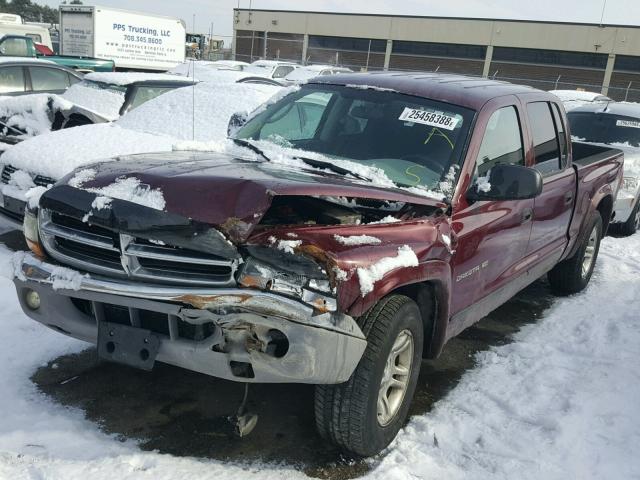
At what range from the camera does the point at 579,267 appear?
237 inches

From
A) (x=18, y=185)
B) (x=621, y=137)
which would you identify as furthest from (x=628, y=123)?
(x=18, y=185)

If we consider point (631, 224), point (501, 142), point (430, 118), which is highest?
point (430, 118)

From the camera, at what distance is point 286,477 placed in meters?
2.90

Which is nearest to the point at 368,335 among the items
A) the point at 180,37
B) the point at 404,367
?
the point at 404,367

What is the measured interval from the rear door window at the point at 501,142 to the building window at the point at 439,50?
40.3 meters

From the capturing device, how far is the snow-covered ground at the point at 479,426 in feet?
9.46

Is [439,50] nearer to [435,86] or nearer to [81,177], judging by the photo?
[435,86]

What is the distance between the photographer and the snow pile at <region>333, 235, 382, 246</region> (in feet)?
8.89

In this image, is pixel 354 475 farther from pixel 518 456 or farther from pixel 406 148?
pixel 406 148

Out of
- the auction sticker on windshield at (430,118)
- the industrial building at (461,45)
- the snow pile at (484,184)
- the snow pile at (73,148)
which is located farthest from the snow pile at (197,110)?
the industrial building at (461,45)

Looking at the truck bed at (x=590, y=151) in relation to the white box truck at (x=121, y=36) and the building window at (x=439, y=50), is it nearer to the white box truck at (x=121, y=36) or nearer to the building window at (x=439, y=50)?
the white box truck at (x=121, y=36)

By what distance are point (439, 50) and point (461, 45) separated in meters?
1.58

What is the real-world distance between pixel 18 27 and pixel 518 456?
2445 cm

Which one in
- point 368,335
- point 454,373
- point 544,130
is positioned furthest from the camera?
point 544,130
